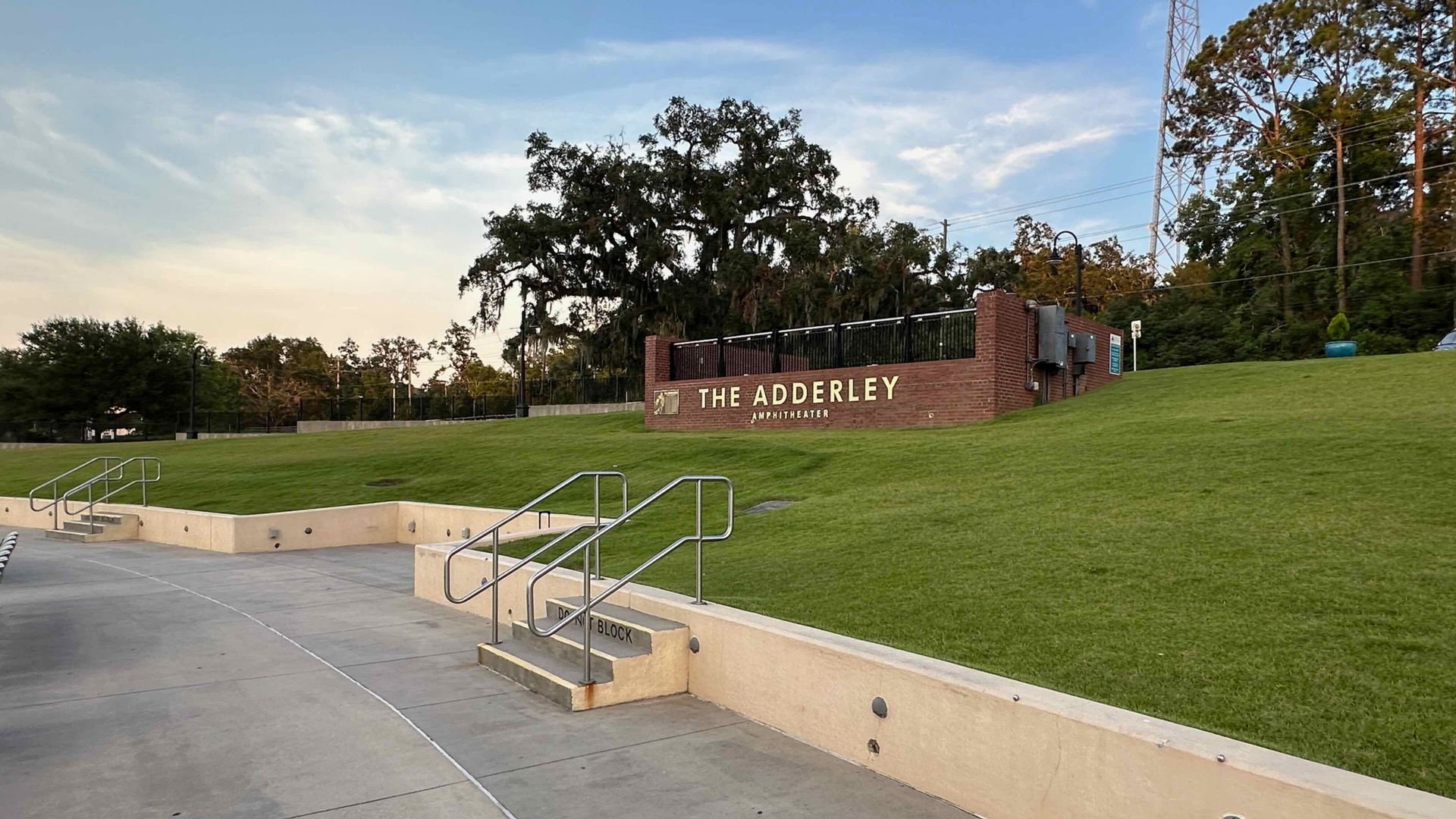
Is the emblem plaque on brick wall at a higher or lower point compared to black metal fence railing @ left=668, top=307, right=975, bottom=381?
lower

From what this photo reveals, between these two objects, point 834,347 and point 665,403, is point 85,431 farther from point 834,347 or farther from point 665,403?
point 834,347

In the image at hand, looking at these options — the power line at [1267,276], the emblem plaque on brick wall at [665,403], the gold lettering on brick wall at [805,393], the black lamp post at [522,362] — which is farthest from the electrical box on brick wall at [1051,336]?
the power line at [1267,276]

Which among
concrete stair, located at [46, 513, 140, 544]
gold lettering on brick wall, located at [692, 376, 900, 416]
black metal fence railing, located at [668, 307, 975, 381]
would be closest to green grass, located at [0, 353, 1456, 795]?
black metal fence railing, located at [668, 307, 975, 381]

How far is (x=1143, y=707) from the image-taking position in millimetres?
3828

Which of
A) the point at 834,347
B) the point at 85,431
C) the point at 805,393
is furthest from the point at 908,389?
the point at 85,431

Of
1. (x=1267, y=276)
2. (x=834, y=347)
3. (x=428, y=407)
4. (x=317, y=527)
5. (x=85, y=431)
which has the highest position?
(x=1267, y=276)

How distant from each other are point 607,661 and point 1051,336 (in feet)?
48.9

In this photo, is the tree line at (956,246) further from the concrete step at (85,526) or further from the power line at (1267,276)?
the concrete step at (85,526)

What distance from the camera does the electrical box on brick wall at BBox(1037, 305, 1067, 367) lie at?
18.2 meters

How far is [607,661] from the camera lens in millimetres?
5672

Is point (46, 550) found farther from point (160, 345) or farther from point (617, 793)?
point (160, 345)

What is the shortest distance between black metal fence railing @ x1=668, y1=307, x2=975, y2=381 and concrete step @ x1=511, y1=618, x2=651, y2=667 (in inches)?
502

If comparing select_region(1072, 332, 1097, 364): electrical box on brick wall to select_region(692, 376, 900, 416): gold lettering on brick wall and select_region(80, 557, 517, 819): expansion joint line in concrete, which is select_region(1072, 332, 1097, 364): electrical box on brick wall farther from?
select_region(80, 557, 517, 819): expansion joint line in concrete

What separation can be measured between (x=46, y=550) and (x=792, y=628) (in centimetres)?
1597
